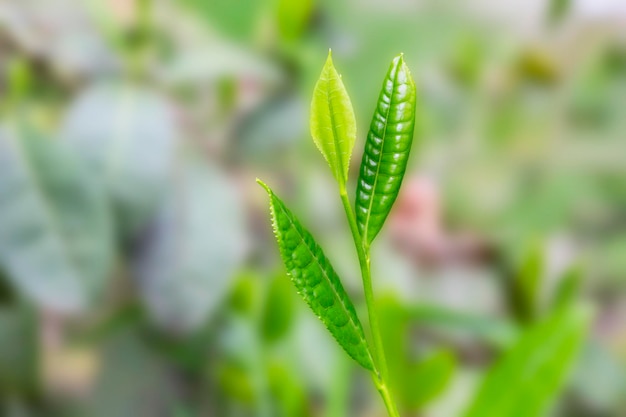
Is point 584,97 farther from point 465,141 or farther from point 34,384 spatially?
point 34,384

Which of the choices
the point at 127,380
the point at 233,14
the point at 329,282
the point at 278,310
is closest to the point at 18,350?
the point at 127,380

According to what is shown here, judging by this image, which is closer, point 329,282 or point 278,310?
point 329,282

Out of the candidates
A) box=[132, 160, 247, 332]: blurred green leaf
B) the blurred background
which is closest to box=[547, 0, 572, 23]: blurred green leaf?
the blurred background

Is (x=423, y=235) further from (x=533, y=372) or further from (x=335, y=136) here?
(x=335, y=136)

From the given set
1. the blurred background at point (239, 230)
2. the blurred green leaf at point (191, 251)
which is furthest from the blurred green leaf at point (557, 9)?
the blurred green leaf at point (191, 251)

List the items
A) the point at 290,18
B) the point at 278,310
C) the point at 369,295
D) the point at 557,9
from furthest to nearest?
1. the point at 557,9
2. the point at 290,18
3. the point at 278,310
4. the point at 369,295

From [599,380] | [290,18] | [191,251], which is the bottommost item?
[599,380]

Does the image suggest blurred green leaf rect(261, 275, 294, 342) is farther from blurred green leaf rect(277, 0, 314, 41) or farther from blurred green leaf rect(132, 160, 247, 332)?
blurred green leaf rect(277, 0, 314, 41)

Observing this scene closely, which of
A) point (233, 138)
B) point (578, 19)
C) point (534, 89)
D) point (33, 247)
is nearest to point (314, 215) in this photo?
point (233, 138)

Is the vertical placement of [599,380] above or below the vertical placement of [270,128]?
below
